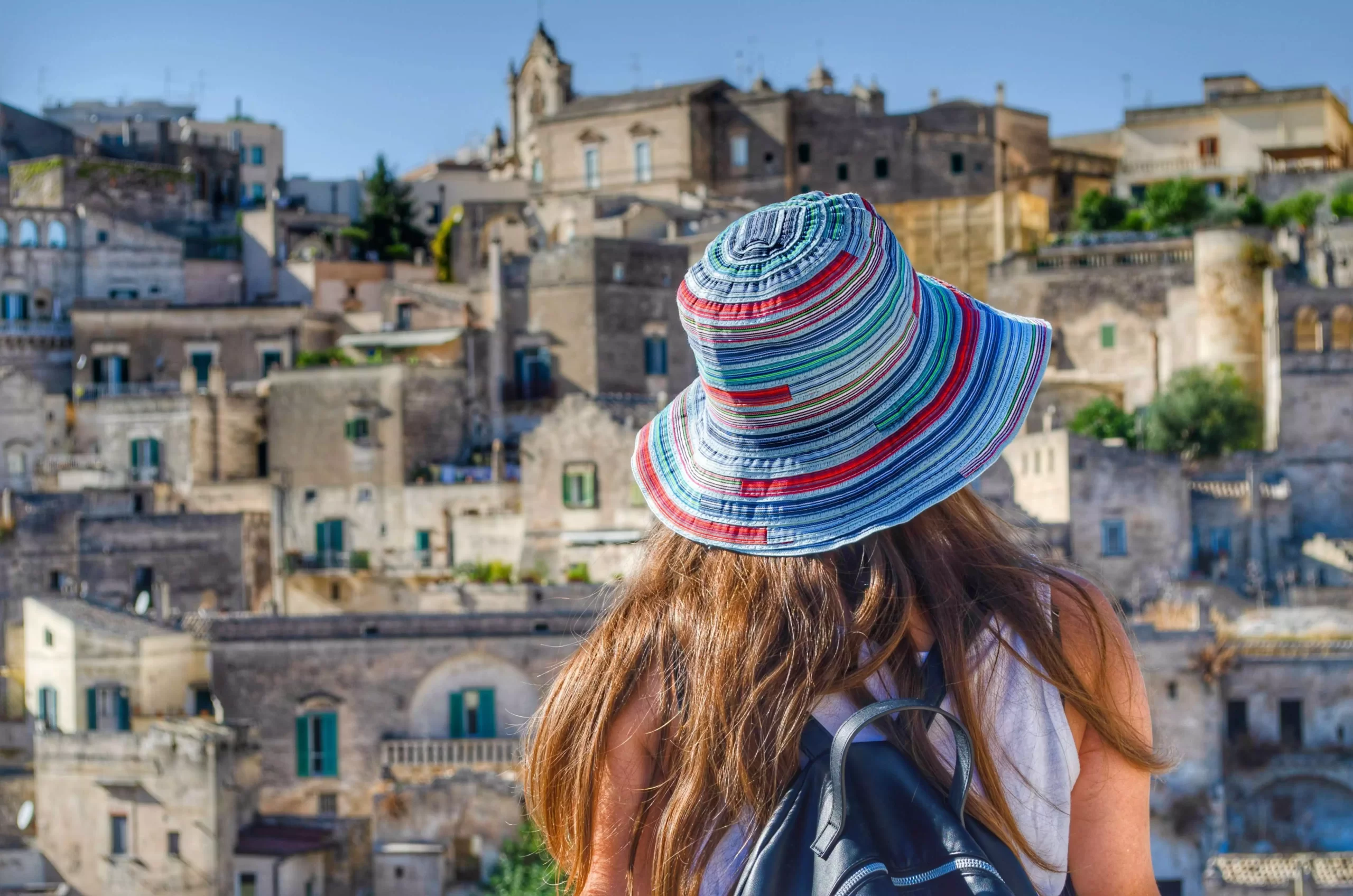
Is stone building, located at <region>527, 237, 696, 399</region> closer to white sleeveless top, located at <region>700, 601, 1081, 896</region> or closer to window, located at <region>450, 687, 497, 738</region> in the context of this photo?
window, located at <region>450, 687, 497, 738</region>

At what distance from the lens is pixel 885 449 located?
2.81m

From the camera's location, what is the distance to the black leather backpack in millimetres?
2420

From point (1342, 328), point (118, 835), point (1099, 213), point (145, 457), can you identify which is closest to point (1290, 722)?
point (1342, 328)

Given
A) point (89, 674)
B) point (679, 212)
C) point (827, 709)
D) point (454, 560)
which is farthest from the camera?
point (679, 212)

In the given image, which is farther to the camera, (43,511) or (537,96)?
(537,96)

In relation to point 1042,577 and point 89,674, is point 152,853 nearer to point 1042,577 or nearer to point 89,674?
point 89,674

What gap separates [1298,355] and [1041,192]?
1492 centimetres

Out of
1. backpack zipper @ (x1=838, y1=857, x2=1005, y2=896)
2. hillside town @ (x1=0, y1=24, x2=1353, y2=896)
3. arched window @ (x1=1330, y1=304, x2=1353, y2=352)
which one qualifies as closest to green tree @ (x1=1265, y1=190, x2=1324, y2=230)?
hillside town @ (x1=0, y1=24, x2=1353, y2=896)

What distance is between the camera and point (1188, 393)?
3719 cm

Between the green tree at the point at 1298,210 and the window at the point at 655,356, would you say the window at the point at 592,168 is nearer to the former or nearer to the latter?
the window at the point at 655,356

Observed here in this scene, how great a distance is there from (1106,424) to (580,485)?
11.9 metres

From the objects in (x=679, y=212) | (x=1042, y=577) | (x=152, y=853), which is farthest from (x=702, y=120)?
(x=1042, y=577)

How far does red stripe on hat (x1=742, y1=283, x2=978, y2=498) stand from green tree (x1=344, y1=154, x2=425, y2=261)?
1861 inches

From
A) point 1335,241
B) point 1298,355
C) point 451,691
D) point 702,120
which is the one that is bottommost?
point 451,691
